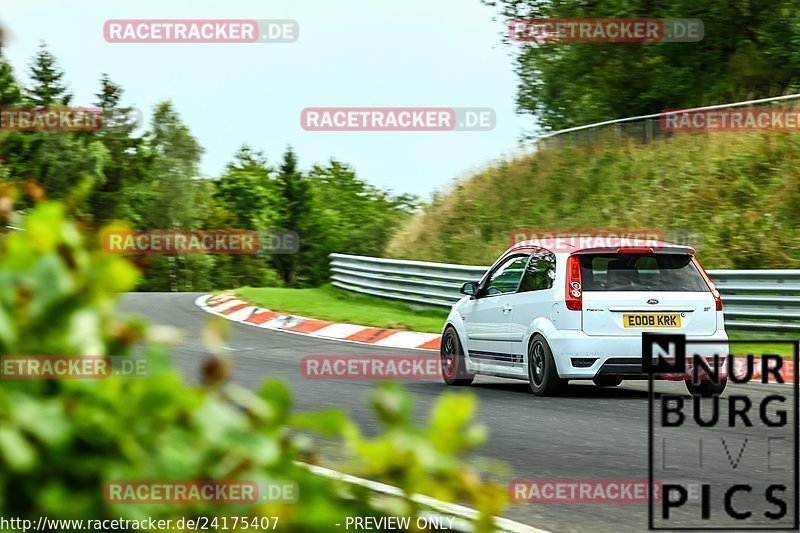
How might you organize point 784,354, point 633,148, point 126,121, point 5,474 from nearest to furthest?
point 5,474 < point 784,354 < point 633,148 < point 126,121

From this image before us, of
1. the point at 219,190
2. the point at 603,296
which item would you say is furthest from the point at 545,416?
the point at 219,190

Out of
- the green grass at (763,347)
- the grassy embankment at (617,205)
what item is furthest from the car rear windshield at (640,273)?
the grassy embankment at (617,205)

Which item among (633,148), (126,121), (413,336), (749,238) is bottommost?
(413,336)

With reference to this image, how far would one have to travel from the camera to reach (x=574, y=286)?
37.6ft

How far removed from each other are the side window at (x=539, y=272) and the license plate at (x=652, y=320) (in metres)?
0.85

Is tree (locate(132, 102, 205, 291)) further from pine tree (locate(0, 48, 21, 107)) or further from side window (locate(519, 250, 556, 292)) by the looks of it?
side window (locate(519, 250, 556, 292))

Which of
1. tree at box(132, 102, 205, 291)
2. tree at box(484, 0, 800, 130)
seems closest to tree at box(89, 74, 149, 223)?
tree at box(132, 102, 205, 291)

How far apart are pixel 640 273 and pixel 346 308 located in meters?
12.7

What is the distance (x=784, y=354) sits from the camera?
593 inches

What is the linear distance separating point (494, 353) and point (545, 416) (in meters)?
2.40

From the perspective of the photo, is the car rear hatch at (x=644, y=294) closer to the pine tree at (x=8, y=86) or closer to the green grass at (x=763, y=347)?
the green grass at (x=763, y=347)

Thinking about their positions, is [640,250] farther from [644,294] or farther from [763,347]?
[763,347]

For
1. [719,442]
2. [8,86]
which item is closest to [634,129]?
[719,442]

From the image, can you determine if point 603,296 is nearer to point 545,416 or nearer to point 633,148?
point 545,416
